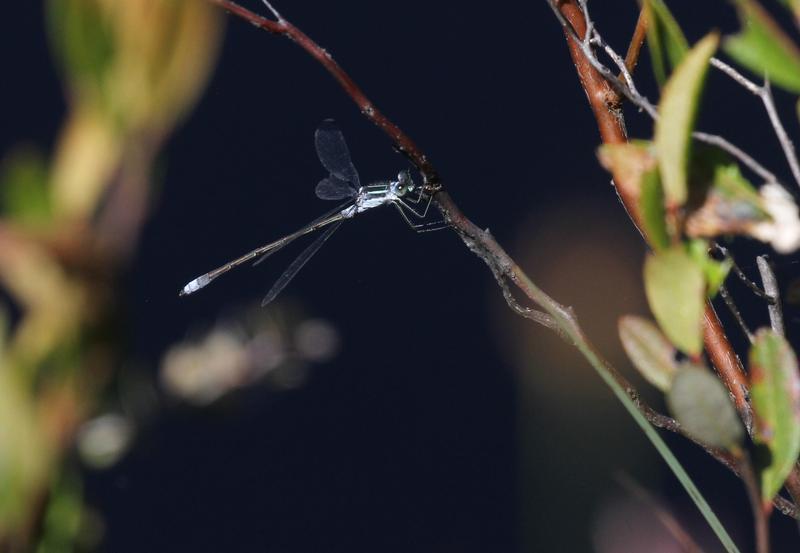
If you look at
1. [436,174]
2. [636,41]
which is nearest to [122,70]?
[436,174]

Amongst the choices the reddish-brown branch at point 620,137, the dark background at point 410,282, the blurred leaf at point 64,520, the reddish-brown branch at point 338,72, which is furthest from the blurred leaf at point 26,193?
the dark background at point 410,282

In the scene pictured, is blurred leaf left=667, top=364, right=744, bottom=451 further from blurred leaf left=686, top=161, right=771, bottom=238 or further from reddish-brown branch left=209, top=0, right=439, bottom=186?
reddish-brown branch left=209, top=0, right=439, bottom=186

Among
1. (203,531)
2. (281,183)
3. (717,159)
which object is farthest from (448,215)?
(203,531)

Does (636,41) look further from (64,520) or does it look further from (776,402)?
(64,520)

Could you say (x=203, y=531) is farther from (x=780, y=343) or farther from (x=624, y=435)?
(x=780, y=343)

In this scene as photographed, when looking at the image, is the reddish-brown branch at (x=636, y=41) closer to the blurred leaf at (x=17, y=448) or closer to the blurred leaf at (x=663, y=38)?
the blurred leaf at (x=663, y=38)

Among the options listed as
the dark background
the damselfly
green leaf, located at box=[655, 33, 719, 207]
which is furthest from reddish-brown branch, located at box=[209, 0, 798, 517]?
the dark background
